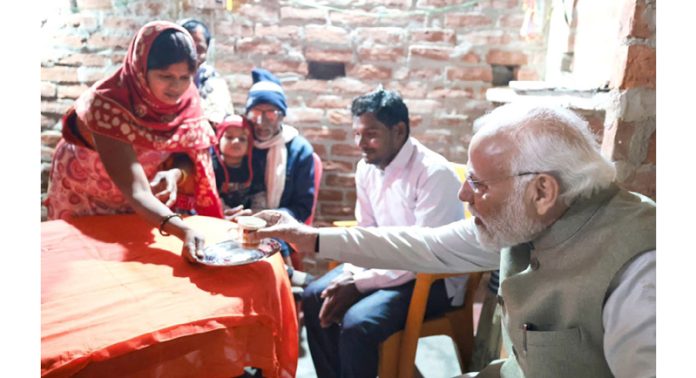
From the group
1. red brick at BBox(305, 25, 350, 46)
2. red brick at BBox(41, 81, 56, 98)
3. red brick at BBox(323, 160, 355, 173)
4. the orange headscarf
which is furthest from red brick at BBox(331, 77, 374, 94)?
red brick at BBox(41, 81, 56, 98)

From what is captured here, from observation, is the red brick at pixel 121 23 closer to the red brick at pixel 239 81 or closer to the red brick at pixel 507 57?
the red brick at pixel 239 81

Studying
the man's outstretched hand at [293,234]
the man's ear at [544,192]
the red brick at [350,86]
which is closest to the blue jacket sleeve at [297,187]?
the red brick at [350,86]

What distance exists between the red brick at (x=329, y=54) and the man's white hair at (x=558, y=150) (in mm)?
2245

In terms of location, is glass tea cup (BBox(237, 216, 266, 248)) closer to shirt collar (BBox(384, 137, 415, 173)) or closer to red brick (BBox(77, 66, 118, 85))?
shirt collar (BBox(384, 137, 415, 173))

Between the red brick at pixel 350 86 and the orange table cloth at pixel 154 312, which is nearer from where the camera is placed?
the orange table cloth at pixel 154 312

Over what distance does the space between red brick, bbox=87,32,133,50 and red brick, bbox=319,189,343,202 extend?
1597mm

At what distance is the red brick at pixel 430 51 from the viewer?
132 inches

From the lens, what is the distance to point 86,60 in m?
3.32

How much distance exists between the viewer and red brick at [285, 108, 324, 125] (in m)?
3.49

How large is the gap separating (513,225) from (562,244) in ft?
0.42

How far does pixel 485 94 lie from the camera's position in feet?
11.3

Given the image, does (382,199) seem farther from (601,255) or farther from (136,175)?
(601,255)

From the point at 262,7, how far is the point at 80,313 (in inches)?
100
